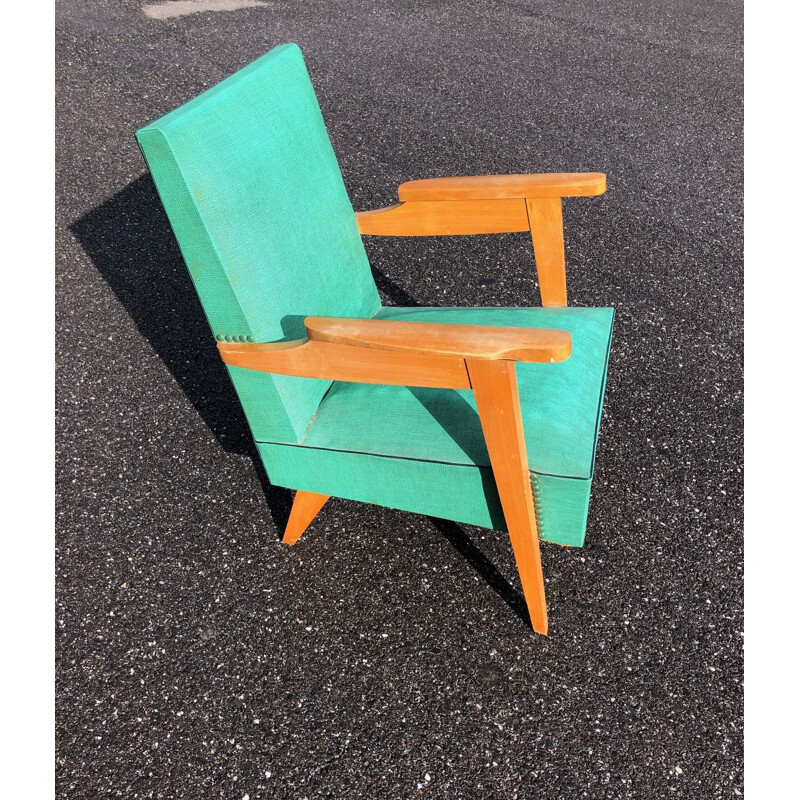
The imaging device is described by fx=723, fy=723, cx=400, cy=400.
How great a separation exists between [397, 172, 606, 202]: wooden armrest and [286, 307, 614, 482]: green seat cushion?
0.97 ft

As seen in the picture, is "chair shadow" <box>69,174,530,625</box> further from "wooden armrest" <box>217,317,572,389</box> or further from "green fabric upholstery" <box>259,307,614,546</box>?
"wooden armrest" <box>217,317,572,389</box>

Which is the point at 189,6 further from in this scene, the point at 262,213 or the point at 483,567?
the point at 483,567

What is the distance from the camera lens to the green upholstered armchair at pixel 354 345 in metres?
1.25

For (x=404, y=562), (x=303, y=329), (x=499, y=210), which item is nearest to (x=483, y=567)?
(x=404, y=562)

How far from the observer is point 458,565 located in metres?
1.80

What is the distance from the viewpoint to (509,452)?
129 centimetres

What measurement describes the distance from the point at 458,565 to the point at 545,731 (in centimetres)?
45

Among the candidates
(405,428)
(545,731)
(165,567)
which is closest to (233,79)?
(405,428)

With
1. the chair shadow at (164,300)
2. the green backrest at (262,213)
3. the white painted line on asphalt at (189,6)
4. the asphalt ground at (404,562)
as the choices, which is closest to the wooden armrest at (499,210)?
the green backrest at (262,213)

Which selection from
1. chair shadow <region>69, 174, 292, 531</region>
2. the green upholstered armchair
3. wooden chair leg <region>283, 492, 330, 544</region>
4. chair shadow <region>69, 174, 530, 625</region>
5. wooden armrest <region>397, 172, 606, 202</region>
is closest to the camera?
the green upholstered armchair

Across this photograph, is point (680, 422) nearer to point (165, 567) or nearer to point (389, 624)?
point (389, 624)

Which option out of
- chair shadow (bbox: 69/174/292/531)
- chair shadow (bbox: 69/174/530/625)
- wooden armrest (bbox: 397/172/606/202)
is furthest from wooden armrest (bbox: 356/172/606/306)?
chair shadow (bbox: 69/174/292/531)

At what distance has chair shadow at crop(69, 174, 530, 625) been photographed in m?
1.96

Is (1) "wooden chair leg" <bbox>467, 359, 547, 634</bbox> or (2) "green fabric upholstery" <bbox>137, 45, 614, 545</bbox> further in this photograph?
(2) "green fabric upholstery" <bbox>137, 45, 614, 545</bbox>
